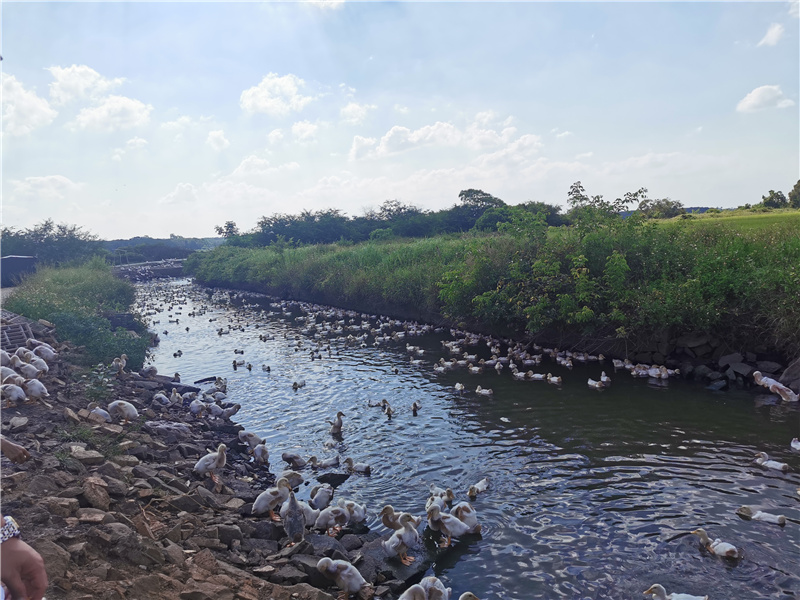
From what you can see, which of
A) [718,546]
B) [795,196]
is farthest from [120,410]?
[795,196]

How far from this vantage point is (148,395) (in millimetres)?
15969

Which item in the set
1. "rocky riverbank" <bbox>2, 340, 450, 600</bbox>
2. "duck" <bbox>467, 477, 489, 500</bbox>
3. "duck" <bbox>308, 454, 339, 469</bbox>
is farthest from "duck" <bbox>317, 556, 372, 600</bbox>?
"duck" <bbox>308, 454, 339, 469</bbox>

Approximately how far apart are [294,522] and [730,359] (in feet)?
48.4

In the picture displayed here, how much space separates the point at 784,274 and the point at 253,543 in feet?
54.5

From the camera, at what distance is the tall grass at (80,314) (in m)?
19.9

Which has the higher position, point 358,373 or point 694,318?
point 694,318

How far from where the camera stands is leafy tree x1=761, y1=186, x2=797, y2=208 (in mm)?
37219

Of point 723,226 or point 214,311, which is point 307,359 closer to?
point 723,226

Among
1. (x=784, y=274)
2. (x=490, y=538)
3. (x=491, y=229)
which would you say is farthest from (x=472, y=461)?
(x=491, y=229)

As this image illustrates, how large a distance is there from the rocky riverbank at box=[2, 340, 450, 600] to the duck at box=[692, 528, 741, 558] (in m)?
4.14

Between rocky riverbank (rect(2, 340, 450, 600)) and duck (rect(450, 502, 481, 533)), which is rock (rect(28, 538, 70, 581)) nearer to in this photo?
rocky riverbank (rect(2, 340, 450, 600))

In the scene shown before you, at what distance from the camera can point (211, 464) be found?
33.2 feet

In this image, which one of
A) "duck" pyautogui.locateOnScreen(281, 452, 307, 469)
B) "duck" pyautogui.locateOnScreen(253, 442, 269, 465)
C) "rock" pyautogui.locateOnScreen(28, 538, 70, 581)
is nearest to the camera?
"rock" pyautogui.locateOnScreen(28, 538, 70, 581)

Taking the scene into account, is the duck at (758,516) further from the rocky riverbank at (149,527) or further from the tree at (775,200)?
the tree at (775,200)
